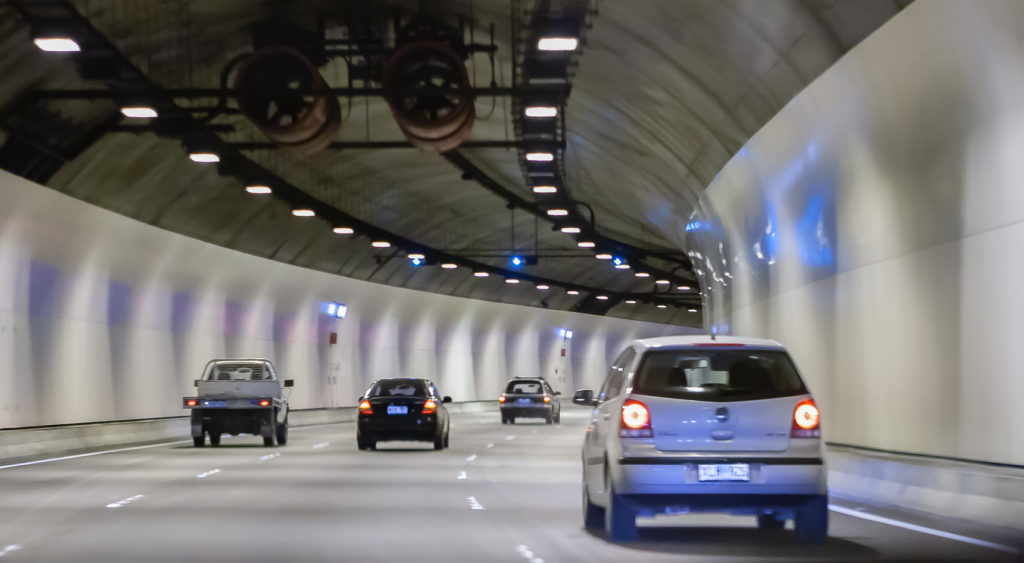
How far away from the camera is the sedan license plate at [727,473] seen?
12609mm

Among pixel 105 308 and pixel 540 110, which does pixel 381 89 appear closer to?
pixel 540 110

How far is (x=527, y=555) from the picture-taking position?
1210 centimetres

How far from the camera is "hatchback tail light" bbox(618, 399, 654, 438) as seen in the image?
12766 mm

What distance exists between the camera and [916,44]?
15.4m

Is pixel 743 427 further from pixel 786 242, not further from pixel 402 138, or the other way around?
pixel 402 138

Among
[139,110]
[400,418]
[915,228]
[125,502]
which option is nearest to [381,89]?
[139,110]

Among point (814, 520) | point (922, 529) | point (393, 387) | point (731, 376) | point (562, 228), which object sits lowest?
point (922, 529)

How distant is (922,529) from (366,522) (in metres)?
5.21

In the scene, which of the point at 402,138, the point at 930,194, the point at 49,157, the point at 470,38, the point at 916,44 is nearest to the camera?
the point at 916,44

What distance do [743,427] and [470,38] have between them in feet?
52.5

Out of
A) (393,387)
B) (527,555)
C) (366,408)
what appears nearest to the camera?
(527,555)

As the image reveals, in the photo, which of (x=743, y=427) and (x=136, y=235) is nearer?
(x=743, y=427)

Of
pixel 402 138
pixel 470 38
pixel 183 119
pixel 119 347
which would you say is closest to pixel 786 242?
pixel 470 38

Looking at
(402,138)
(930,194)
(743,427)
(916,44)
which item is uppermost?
(402,138)
